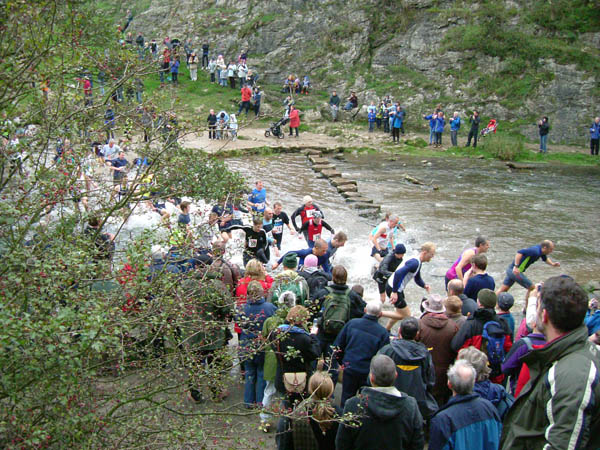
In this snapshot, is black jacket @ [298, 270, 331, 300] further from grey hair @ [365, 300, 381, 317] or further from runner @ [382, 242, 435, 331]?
grey hair @ [365, 300, 381, 317]

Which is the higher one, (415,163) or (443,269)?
(415,163)

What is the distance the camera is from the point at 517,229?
610 inches

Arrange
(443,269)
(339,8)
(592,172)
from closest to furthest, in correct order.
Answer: (443,269) → (592,172) → (339,8)

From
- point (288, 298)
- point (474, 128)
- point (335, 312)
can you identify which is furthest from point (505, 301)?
point (474, 128)

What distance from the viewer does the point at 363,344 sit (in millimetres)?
6172

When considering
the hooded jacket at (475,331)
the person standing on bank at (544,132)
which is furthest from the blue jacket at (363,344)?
the person standing on bank at (544,132)

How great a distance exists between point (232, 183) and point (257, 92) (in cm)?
2166

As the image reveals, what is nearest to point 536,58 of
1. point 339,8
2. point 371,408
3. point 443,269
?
point 339,8

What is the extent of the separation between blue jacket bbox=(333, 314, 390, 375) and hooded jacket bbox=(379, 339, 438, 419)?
344mm

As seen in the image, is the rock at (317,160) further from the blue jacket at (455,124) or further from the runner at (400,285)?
the runner at (400,285)

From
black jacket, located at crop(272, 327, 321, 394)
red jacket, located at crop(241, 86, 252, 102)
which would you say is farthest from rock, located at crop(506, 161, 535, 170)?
black jacket, located at crop(272, 327, 321, 394)

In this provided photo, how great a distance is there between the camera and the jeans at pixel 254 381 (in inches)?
263

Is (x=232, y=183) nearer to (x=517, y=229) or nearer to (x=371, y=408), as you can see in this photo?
(x=371, y=408)

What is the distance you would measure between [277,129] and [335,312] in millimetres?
19674
